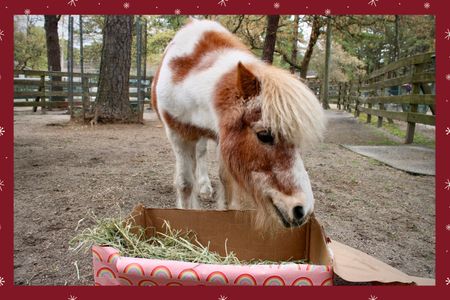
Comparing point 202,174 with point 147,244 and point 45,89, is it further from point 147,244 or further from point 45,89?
point 45,89

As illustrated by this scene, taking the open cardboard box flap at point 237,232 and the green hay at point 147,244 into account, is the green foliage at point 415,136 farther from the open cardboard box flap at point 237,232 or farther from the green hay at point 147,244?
the green hay at point 147,244

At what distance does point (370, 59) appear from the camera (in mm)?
34031

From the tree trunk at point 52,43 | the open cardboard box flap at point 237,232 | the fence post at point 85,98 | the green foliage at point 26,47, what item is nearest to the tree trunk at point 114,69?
the fence post at point 85,98

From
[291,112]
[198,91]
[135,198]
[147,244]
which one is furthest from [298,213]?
[135,198]

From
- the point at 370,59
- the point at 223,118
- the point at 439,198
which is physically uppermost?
the point at 370,59

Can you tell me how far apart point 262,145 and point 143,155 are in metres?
4.14

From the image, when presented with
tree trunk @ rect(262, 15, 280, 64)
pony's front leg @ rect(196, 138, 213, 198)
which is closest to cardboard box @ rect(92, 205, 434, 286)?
pony's front leg @ rect(196, 138, 213, 198)

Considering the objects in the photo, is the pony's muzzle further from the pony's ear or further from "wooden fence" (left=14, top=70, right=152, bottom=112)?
"wooden fence" (left=14, top=70, right=152, bottom=112)

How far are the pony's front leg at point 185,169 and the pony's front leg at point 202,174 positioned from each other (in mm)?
717

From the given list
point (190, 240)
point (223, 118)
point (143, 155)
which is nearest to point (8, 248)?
point (190, 240)

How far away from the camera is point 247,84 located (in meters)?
1.98

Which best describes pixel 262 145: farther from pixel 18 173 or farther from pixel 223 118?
pixel 18 173

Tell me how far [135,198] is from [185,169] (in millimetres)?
890

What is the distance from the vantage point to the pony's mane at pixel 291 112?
1.82 m
